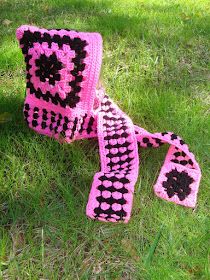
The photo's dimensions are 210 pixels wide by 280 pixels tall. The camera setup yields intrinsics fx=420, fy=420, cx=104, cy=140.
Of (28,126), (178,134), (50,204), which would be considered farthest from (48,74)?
(178,134)

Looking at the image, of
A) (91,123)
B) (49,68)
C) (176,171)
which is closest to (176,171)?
(176,171)

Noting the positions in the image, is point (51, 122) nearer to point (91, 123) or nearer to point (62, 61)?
point (91, 123)

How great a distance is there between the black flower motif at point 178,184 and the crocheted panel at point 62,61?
580 mm

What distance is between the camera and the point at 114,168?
2078 millimetres

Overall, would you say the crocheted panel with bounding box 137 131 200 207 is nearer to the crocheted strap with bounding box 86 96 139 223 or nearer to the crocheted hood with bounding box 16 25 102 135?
the crocheted strap with bounding box 86 96 139 223

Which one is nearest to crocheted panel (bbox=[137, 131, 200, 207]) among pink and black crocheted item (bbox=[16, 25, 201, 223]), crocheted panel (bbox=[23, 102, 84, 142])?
pink and black crocheted item (bbox=[16, 25, 201, 223])

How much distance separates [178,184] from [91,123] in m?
0.56

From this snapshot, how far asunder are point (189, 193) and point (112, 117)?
0.59m

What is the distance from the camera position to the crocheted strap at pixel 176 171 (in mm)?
1975

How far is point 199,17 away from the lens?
3.54 metres

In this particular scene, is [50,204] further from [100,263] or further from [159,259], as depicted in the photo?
[159,259]

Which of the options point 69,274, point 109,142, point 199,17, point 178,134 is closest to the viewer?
point 69,274

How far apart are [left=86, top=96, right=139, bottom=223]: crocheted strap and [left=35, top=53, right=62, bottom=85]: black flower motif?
331 millimetres

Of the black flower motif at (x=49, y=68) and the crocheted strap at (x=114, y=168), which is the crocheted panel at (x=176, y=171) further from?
the black flower motif at (x=49, y=68)
